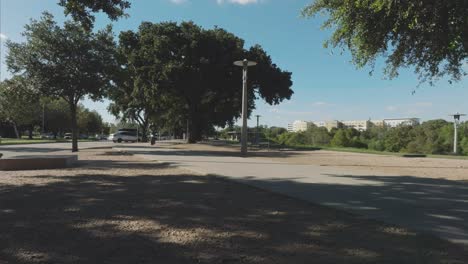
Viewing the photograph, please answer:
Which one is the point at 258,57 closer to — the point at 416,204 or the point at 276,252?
the point at 416,204

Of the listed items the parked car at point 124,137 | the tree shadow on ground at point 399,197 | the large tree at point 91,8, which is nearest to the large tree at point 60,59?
the large tree at point 91,8

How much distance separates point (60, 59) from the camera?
24.9m

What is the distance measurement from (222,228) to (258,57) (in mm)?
36148

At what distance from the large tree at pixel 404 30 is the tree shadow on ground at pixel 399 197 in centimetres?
372

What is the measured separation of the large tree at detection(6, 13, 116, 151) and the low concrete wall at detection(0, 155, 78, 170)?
9879mm

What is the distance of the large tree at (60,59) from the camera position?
24.6 meters

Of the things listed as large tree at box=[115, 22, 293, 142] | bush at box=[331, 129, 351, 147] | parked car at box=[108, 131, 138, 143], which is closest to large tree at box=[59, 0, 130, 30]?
large tree at box=[115, 22, 293, 142]

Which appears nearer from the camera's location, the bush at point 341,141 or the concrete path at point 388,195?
the concrete path at point 388,195

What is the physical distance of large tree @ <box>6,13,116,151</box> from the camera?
24625 mm

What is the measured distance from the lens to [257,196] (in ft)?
30.1

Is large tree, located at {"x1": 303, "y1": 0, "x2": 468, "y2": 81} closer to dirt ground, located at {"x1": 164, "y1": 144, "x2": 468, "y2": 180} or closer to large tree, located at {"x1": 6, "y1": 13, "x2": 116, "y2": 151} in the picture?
dirt ground, located at {"x1": 164, "y1": 144, "x2": 468, "y2": 180}

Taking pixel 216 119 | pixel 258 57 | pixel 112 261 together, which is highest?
pixel 258 57

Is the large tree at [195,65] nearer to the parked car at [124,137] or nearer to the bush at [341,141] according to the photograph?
the parked car at [124,137]

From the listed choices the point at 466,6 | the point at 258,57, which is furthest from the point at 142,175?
the point at 258,57
